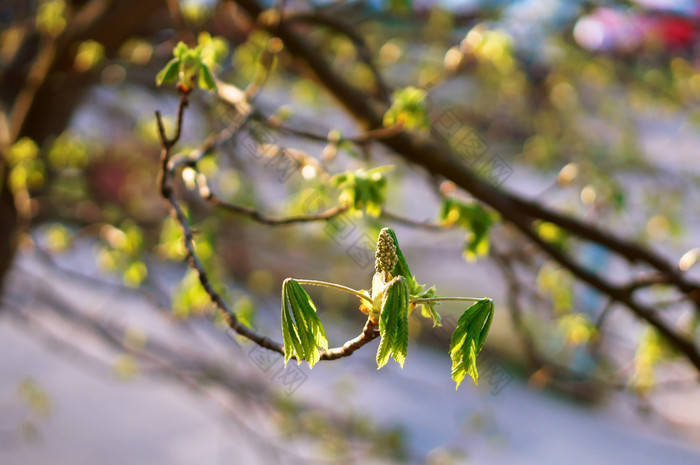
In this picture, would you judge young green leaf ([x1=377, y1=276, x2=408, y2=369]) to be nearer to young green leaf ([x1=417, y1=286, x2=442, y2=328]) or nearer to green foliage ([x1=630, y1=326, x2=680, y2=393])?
young green leaf ([x1=417, y1=286, x2=442, y2=328])

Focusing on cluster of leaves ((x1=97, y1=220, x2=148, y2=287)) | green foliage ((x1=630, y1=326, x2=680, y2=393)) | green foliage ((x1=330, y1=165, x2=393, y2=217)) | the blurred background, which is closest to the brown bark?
the blurred background

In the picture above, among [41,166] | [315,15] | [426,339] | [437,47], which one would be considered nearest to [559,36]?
[437,47]

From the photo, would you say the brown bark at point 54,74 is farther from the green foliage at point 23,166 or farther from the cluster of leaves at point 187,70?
the cluster of leaves at point 187,70

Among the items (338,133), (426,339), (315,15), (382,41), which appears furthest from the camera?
(426,339)

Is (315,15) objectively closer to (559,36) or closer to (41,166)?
(41,166)

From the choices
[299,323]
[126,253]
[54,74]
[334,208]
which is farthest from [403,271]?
[54,74]

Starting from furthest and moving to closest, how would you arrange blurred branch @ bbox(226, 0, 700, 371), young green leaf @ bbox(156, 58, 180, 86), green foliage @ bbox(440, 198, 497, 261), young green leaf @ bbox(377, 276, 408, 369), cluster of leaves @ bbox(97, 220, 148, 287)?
cluster of leaves @ bbox(97, 220, 148, 287), blurred branch @ bbox(226, 0, 700, 371), green foliage @ bbox(440, 198, 497, 261), young green leaf @ bbox(156, 58, 180, 86), young green leaf @ bbox(377, 276, 408, 369)

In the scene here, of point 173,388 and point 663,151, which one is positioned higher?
point 663,151
